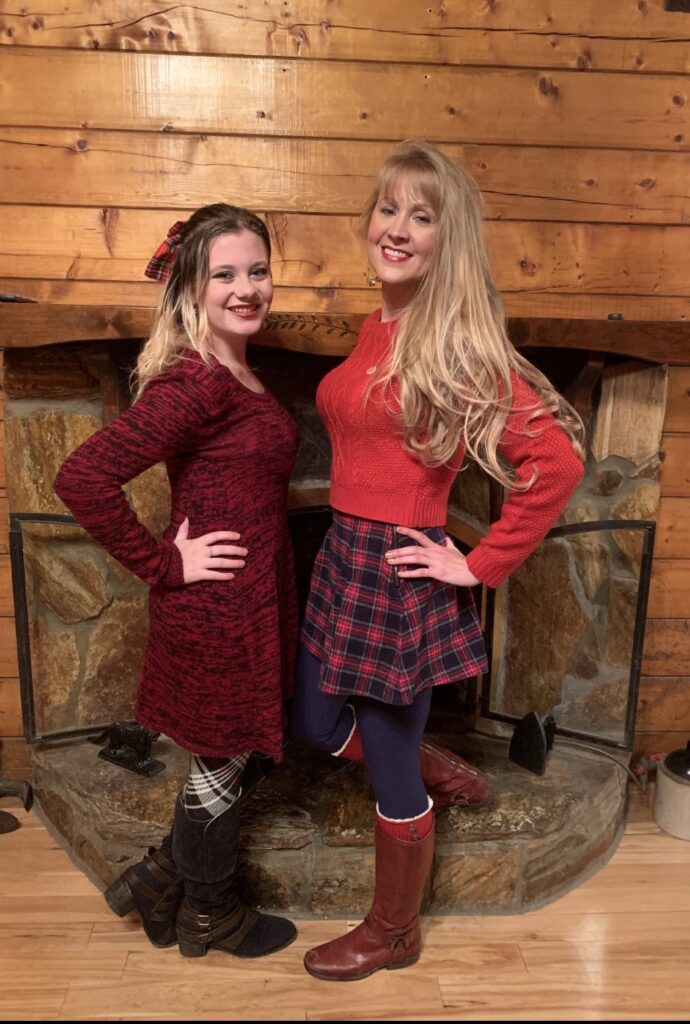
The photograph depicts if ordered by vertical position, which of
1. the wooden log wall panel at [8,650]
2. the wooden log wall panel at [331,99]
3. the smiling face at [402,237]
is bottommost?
the wooden log wall panel at [8,650]

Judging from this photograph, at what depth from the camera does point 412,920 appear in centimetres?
158

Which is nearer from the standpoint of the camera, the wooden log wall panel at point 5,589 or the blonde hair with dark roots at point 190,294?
the blonde hair with dark roots at point 190,294

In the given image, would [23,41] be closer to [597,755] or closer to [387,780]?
[387,780]

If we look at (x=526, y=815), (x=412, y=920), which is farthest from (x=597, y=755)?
(x=412, y=920)

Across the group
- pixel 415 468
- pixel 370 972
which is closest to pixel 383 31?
pixel 415 468

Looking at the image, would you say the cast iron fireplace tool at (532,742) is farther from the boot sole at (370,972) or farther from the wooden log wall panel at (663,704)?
the boot sole at (370,972)

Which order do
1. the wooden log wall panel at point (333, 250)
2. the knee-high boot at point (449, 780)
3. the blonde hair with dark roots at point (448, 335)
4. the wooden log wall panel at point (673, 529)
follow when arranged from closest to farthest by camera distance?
1. the blonde hair with dark roots at point (448, 335)
2. the knee-high boot at point (449, 780)
3. the wooden log wall panel at point (333, 250)
4. the wooden log wall panel at point (673, 529)

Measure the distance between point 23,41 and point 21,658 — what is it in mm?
1360

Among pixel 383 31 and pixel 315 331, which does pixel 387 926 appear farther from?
pixel 383 31

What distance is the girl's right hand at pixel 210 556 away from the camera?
1.39 meters

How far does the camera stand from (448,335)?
4.30 ft

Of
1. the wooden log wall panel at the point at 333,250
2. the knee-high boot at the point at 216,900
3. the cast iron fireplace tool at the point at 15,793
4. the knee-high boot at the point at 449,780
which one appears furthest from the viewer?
the cast iron fireplace tool at the point at 15,793

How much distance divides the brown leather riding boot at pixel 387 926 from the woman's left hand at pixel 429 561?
50 centimetres

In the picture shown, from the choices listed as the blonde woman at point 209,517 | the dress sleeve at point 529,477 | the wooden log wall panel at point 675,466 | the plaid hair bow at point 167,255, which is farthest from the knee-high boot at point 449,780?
the plaid hair bow at point 167,255
